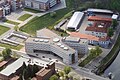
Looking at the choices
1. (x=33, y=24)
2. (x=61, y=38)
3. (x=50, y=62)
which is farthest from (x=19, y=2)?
(x=50, y=62)

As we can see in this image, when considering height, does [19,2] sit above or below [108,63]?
above

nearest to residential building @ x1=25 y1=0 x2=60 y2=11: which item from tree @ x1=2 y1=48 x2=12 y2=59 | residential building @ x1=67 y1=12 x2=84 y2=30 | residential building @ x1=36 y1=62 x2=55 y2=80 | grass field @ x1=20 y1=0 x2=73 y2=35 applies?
grass field @ x1=20 y1=0 x2=73 y2=35

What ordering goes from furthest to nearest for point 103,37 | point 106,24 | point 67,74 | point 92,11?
1. point 92,11
2. point 106,24
3. point 103,37
4. point 67,74

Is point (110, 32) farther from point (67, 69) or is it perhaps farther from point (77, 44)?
point (67, 69)

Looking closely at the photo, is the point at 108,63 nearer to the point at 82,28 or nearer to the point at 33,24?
the point at 82,28

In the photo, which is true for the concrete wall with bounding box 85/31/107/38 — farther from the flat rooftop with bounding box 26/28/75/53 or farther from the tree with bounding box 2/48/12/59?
the tree with bounding box 2/48/12/59
